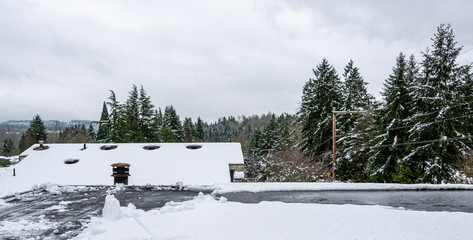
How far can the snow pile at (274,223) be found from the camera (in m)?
6.22

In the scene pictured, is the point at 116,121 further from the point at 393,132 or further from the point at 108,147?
the point at 393,132

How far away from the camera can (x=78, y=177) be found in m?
16.2

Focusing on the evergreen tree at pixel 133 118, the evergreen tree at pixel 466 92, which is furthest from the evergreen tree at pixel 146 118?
the evergreen tree at pixel 466 92

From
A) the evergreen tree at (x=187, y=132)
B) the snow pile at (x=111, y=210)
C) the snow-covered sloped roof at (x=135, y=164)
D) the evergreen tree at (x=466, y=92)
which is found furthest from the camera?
the evergreen tree at (x=187, y=132)

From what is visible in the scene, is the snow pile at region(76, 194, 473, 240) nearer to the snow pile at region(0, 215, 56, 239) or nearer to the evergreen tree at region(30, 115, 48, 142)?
the snow pile at region(0, 215, 56, 239)

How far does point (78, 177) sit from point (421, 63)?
24.6 metres

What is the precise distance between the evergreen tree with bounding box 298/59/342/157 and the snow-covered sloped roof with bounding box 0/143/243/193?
11256mm

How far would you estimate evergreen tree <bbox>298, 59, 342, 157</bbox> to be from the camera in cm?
2689

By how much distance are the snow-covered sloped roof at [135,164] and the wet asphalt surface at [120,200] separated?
11.8 ft

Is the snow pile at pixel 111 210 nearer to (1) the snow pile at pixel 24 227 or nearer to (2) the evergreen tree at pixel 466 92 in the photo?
(1) the snow pile at pixel 24 227

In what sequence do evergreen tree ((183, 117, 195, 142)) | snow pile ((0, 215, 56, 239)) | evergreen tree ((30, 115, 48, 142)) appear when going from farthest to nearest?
evergreen tree ((183, 117, 195, 142)) < evergreen tree ((30, 115, 48, 142)) < snow pile ((0, 215, 56, 239))

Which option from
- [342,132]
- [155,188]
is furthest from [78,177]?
[342,132]

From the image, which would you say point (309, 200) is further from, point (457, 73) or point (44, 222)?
point (457, 73)

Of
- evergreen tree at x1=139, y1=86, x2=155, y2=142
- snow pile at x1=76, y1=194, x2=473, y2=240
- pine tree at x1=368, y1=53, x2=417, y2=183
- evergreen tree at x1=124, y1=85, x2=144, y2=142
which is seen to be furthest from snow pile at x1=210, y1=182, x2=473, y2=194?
evergreen tree at x1=139, y1=86, x2=155, y2=142
